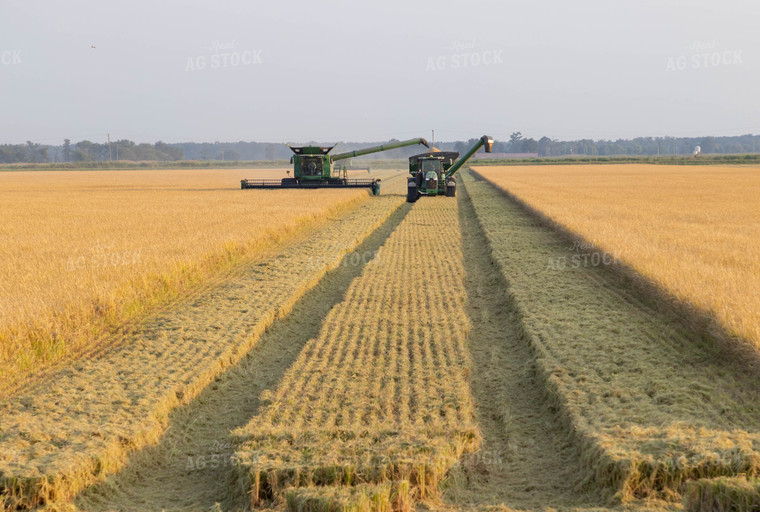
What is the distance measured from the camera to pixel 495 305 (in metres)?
10.0

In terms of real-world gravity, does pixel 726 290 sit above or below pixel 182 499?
above

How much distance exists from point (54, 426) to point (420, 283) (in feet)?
22.8

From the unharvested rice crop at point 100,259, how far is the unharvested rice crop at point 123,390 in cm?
41

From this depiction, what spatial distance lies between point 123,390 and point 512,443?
11.8ft

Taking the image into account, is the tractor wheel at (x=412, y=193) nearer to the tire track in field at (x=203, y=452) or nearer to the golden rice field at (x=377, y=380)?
the golden rice field at (x=377, y=380)

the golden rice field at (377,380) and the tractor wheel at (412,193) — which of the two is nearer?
the golden rice field at (377,380)

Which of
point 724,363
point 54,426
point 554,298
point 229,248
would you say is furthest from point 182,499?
point 229,248

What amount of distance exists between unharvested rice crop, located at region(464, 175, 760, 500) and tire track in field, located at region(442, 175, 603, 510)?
0.16 meters

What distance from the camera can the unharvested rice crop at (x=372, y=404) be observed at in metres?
4.53

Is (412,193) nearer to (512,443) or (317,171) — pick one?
(317,171)

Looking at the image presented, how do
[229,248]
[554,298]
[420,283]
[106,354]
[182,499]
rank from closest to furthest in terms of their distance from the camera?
[182,499] < [106,354] < [554,298] < [420,283] < [229,248]

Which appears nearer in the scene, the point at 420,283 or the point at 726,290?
the point at 726,290

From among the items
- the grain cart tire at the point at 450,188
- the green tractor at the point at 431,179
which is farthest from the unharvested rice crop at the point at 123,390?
the grain cart tire at the point at 450,188

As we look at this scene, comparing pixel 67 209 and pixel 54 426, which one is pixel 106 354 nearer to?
pixel 54 426
